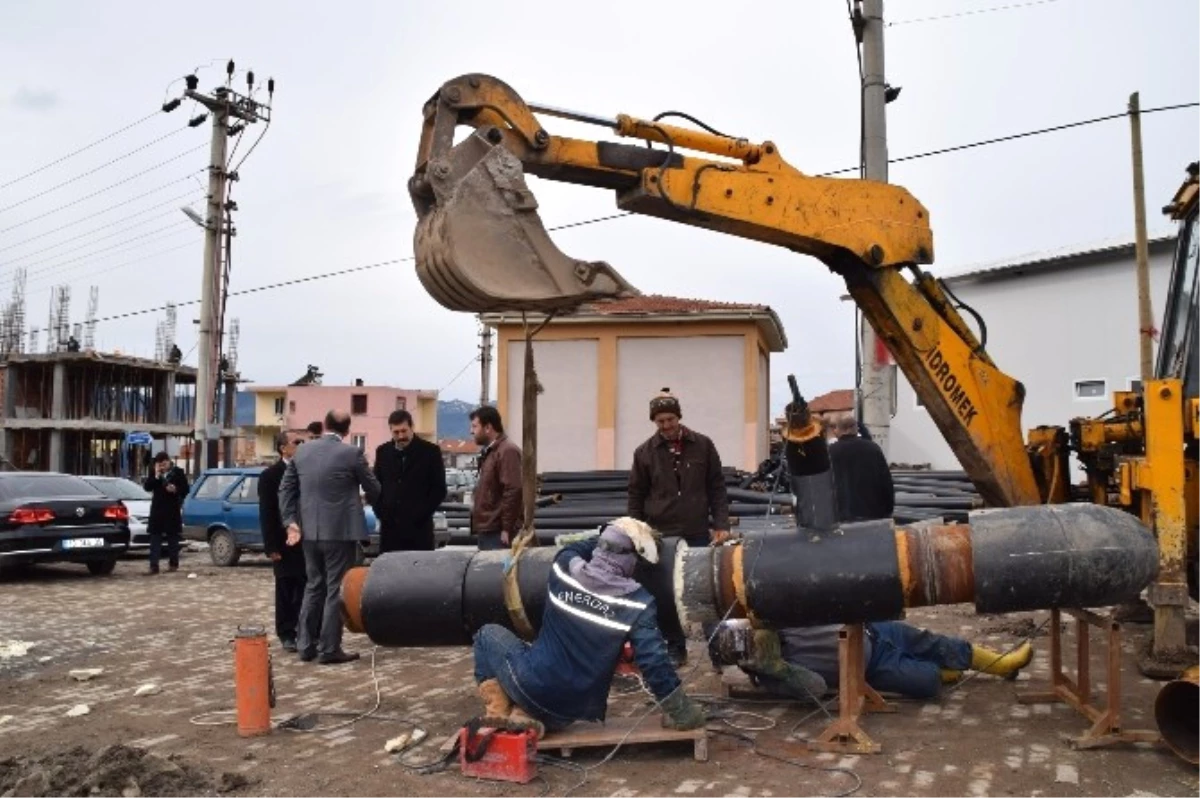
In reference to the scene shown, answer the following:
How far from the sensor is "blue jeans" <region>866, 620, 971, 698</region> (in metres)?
6.34

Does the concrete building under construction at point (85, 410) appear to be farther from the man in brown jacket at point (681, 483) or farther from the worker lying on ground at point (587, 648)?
the worker lying on ground at point (587, 648)

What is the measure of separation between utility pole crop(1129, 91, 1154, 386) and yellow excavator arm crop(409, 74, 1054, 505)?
7.88 meters

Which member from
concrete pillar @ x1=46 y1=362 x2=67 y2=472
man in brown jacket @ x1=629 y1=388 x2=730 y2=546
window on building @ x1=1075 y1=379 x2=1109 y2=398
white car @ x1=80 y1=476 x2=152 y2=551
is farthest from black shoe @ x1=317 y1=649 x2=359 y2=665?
concrete pillar @ x1=46 y1=362 x2=67 y2=472

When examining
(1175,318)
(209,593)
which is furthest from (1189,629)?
(209,593)

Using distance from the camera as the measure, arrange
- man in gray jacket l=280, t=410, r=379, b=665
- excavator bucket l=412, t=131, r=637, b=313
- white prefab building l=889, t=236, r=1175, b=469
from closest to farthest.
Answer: excavator bucket l=412, t=131, r=637, b=313
man in gray jacket l=280, t=410, r=379, b=665
white prefab building l=889, t=236, r=1175, b=469

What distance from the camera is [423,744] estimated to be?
18.8 feet

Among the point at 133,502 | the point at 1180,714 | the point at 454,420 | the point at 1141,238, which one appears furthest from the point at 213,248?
the point at 454,420

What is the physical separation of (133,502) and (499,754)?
14909mm

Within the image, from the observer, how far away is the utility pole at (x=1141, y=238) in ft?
47.2

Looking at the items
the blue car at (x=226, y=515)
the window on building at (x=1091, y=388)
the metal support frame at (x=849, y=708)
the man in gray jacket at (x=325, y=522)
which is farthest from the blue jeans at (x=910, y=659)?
the window on building at (x=1091, y=388)

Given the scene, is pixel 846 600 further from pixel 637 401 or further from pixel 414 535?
pixel 637 401

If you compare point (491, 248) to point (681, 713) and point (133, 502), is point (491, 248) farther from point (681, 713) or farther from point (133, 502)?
point (133, 502)

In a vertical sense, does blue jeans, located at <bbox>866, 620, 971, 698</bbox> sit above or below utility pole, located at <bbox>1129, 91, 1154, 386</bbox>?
below

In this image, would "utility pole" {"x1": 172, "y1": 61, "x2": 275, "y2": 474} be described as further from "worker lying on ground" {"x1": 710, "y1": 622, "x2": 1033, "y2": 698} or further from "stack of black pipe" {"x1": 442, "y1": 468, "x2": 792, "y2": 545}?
"worker lying on ground" {"x1": 710, "y1": 622, "x2": 1033, "y2": 698}
